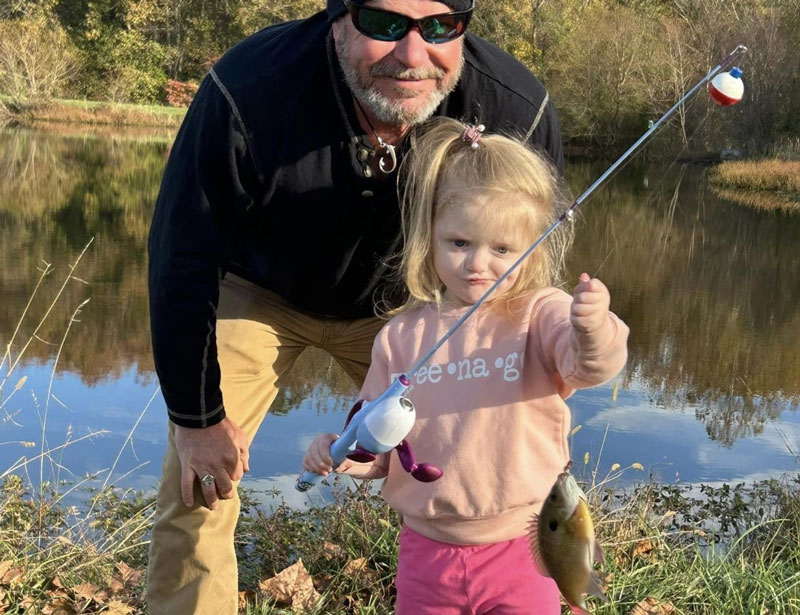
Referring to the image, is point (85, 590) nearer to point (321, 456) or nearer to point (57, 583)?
point (57, 583)

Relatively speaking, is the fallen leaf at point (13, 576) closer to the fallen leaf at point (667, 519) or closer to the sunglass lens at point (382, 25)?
the sunglass lens at point (382, 25)

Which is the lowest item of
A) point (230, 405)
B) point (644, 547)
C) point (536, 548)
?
point (644, 547)

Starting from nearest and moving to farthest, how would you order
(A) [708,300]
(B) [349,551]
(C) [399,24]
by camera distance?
(C) [399,24] < (B) [349,551] < (A) [708,300]

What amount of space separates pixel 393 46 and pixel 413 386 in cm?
98

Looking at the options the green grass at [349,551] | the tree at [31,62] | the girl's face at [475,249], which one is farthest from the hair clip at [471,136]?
the tree at [31,62]

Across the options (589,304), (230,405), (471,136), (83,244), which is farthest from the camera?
(83,244)

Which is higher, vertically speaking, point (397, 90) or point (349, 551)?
point (397, 90)

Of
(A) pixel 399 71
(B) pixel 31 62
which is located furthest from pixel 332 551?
(B) pixel 31 62

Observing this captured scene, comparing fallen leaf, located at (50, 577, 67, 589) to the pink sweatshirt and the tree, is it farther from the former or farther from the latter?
the tree

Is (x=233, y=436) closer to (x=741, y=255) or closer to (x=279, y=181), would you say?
(x=279, y=181)

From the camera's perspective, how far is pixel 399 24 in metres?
2.67

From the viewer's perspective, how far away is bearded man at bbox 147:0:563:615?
274 cm

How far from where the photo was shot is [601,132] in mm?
28016

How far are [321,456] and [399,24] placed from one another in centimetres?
122
